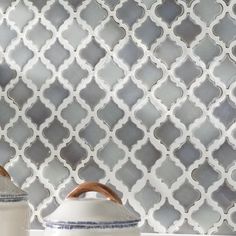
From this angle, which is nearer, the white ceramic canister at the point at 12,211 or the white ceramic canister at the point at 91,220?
the white ceramic canister at the point at 91,220

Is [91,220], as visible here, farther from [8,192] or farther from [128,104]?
[128,104]

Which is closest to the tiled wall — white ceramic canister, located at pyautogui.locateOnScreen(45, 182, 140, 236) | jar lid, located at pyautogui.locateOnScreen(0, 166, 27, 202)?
jar lid, located at pyautogui.locateOnScreen(0, 166, 27, 202)

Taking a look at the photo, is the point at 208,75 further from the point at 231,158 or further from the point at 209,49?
the point at 231,158

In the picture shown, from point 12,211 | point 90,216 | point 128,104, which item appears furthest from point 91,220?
point 128,104

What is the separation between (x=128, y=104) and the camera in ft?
4.64

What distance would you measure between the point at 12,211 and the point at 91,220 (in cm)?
21

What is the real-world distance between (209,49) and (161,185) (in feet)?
1.08

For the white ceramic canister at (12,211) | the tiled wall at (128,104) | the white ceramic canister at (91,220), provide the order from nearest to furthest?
the white ceramic canister at (91,220) < the white ceramic canister at (12,211) < the tiled wall at (128,104)

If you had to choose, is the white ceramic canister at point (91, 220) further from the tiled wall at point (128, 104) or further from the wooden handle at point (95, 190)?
the tiled wall at point (128, 104)

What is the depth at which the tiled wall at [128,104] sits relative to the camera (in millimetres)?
1372

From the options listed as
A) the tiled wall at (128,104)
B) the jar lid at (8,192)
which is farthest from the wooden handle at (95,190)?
the tiled wall at (128,104)

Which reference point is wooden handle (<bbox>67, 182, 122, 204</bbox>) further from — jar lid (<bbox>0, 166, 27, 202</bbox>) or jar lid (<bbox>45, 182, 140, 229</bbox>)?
jar lid (<bbox>0, 166, 27, 202</bbox>)

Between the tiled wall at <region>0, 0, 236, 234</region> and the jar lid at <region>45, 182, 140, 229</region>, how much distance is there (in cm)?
43

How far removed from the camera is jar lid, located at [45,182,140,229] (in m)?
0.93
